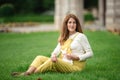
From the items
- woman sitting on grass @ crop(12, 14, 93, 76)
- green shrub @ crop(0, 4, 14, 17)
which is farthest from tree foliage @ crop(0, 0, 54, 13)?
woman sitting on grass @ crop(12, 14, 93, 76)

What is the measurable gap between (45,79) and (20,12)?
44204mm

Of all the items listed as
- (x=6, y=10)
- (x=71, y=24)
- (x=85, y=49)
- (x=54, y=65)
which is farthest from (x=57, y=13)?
(x=54, y=65)

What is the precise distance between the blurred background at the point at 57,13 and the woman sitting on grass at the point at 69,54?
11.4m

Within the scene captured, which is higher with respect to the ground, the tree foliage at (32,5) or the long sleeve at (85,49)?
the long sleeve at (85,49)

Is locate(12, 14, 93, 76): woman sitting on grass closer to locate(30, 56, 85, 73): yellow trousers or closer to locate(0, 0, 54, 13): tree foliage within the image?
locate(30, 56, 85, 73): yellow trousers

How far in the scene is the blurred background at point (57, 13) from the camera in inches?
878

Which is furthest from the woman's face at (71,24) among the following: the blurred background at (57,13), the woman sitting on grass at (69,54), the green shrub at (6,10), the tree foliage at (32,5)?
the tree foliage at (32,5)

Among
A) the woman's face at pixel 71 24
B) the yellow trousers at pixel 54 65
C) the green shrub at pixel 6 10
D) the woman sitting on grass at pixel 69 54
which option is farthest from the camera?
the green shrub at pixel 6 10

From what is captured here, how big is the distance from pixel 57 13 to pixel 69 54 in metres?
17.7

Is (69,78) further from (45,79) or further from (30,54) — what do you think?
(30,54)

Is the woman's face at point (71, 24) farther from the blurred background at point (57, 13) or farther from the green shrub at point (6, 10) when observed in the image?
the green shrub at point (6, 10)

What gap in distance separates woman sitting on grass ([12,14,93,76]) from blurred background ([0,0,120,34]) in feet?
37.3

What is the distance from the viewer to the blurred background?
2230 cm

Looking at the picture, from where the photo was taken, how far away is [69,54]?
764cm
